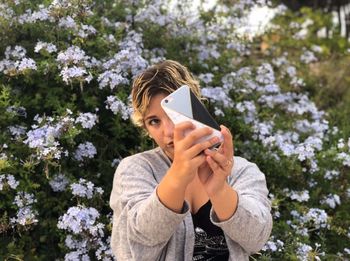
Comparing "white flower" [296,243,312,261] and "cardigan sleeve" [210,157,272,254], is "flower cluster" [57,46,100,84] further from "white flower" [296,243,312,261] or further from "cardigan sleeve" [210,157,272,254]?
"white flower" [296,243,312,261]

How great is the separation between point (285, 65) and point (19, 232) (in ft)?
8.93

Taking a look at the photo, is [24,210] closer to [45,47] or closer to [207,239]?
[45,47]

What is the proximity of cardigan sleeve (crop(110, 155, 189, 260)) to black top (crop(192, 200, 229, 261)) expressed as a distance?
0.53 feet

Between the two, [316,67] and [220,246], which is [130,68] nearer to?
[220,246]

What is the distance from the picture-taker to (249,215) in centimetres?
156

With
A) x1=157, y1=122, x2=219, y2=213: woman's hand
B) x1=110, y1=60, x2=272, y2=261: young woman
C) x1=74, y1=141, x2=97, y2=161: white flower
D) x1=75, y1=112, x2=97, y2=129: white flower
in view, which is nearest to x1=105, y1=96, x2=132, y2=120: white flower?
x1=75, y1=112, x2=97, y2=129: white flower

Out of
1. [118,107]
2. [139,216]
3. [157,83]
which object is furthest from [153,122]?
[118,107]

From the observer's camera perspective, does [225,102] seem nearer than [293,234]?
No

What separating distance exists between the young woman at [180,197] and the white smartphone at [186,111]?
3cm

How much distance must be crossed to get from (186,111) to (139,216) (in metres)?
0.36

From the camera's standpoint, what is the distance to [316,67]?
525 cm

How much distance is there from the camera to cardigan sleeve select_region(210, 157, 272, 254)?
1.55 meters

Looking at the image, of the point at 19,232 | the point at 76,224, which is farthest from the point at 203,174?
the point at 19,232

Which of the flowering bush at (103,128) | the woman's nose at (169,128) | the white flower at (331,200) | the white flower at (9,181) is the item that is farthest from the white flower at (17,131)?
the white flower at (331,200)
